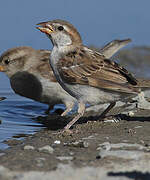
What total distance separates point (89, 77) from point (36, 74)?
2.33 meters

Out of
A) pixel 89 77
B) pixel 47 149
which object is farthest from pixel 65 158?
pixel 89 77

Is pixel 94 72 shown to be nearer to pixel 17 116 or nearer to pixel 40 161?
pixel 17 116

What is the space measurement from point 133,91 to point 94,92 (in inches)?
20.4

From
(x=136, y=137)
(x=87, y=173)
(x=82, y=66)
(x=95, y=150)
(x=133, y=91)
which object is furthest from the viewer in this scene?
(x=82, y=66)

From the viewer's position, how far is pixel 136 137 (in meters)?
5.82

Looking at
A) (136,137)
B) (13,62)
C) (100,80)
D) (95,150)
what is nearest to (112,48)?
(13,62)

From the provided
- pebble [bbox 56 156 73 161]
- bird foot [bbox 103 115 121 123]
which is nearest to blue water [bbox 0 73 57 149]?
bird foot [bbox 103 115 121 123]

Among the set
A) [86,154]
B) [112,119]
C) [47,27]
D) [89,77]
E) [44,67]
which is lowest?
[86,154]

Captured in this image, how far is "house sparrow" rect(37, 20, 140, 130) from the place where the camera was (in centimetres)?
659

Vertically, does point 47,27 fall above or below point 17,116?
above

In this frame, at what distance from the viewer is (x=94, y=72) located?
22.2 ft

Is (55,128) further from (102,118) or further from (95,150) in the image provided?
(95,150)

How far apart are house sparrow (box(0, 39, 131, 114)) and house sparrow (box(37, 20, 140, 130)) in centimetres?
158

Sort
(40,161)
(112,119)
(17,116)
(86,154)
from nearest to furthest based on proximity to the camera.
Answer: (40,161) → (86,154) → (112,119) → (17,116)
